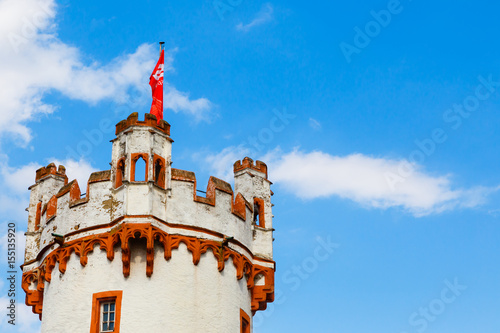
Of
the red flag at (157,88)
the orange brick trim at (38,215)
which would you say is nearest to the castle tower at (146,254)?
the orange brick trim at (38,215)

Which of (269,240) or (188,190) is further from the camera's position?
(269,240)

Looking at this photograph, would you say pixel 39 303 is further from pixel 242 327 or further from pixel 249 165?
pixel 249 165

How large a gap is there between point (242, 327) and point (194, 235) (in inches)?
156

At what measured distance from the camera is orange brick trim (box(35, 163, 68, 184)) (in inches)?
1335

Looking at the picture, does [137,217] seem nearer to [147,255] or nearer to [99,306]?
[147,255]

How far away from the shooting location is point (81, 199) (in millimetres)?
30547

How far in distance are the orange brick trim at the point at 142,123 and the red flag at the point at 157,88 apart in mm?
2899

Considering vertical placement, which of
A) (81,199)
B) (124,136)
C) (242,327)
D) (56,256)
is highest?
(124,136)

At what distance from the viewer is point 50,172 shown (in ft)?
111

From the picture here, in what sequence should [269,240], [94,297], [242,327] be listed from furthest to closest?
[269,240] < [242,327] < [94,297]

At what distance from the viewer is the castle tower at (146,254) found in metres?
28.3

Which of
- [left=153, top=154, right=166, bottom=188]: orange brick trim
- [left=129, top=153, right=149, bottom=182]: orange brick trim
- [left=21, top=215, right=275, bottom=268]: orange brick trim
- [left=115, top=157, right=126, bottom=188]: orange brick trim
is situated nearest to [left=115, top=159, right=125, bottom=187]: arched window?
[left=115, top=157, right=126, bottom=188]: orange brick trim

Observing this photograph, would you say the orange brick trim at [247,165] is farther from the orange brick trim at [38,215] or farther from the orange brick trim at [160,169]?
the orange brick trim at [38,215]

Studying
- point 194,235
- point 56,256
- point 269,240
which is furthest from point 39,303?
point 269,240
